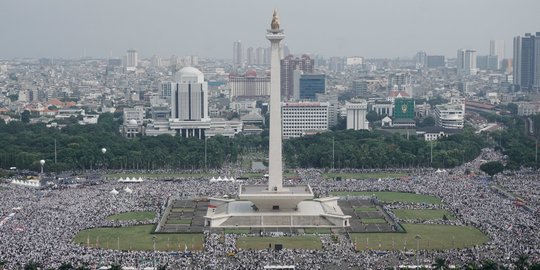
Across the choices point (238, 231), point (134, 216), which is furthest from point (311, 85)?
point (238, 231)

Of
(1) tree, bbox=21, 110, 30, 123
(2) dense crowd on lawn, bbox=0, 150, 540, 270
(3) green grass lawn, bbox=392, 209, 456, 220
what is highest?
(1) tree, bbox=21, 110, 30, 123

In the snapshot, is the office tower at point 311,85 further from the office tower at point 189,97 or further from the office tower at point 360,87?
the office tower at point 189,97

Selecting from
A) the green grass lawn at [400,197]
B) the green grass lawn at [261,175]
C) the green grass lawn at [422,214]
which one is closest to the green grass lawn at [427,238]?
the green grass lawn at [422,214]

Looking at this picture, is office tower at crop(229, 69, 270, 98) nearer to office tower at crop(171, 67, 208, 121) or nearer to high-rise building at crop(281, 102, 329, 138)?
high-rise building at crop(281, 102, 329, 138)

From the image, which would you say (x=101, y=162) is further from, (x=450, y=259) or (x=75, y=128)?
(x=450, y=259)

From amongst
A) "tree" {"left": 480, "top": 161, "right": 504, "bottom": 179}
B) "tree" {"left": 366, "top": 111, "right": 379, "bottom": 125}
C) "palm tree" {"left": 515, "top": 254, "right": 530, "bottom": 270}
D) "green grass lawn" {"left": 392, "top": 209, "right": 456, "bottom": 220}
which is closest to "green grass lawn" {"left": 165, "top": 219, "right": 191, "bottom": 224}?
"green grass lawn" {"left": 392, "top": 209, "right": 456, "bottom": 220}

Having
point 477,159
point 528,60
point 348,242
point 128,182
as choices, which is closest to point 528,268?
point 348,242

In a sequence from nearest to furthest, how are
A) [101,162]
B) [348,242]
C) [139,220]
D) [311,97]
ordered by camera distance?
[348,242] → [139,220] → [101,162] → [311,97]
